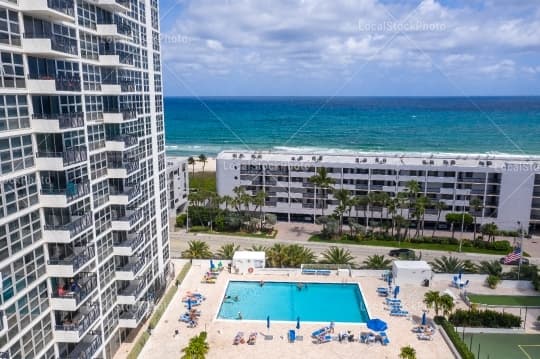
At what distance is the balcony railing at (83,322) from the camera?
23.4 m

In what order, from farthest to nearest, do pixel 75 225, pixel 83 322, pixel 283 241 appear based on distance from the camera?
1. pixel 283 241
2. pixel 83 322
3. pixel 75 225

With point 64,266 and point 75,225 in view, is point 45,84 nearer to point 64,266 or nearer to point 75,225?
point 75,225

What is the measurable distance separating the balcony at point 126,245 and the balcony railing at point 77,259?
11.0 ft

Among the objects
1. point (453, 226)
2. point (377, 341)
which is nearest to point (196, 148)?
point (453, 226)

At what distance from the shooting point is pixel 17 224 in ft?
65.7

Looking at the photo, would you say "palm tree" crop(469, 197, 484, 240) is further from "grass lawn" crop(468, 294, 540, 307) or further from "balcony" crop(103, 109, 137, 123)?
"balcony" crop(103, 109, 137, 123)

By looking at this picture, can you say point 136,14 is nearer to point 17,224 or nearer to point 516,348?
point 17,224

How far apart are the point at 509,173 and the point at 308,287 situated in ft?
126

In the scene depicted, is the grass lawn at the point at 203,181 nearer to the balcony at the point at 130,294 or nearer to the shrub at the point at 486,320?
the balcony at the point at 130,294

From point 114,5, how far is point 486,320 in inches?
1465

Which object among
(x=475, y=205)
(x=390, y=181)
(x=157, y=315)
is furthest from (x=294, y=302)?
(x=475, y=205)

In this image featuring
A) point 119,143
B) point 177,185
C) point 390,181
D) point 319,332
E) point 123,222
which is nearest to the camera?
point 119,143

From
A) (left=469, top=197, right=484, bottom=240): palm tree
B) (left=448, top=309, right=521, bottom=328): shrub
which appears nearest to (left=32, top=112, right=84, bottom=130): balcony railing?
(left=448, top=309, right=521, bottom=328): shrub

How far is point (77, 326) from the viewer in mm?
23875
